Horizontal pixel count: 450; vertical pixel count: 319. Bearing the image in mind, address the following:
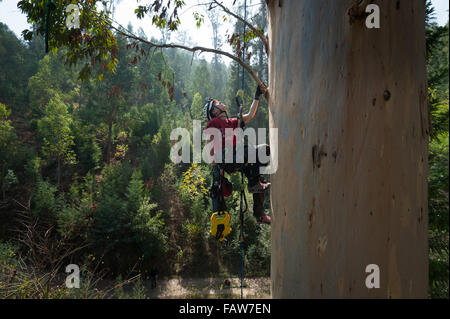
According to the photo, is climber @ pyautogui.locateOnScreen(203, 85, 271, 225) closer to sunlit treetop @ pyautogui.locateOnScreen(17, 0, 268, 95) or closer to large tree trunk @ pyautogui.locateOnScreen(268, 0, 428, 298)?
sunlit treetop @ pyautogui.locateOnScreen(17, 0, 268, 95)

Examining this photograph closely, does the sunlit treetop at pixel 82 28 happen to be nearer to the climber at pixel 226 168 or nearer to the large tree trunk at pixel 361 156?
the climber at pixel 226 168

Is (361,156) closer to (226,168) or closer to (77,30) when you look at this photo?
(226,168)

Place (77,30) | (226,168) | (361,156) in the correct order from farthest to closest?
(226,168) → (77,30) → (361,156)

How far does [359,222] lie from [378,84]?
1.76 ft

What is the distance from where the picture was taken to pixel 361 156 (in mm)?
955

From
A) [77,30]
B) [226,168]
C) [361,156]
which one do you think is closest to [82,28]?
[77,30]

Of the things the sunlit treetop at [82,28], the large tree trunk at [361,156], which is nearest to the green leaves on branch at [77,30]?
the sunlit treetop at [82,28]

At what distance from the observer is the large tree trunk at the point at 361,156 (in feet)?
3.10

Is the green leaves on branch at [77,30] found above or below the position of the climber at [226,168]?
above

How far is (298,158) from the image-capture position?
1.11 meters

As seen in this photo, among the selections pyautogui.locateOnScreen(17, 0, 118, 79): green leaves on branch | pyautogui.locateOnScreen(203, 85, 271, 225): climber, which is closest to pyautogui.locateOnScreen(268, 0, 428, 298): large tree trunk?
pyautogui.locateOnScreen(203, 85, 271, 225): climber

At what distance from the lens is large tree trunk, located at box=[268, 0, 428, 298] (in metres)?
0.94

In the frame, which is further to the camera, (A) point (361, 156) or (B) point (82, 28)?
(B) point (82, 28)

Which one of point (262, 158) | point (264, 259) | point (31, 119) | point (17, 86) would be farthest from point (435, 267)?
point (17, 86)
